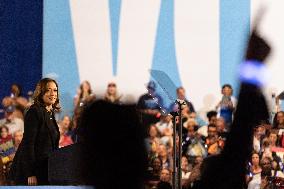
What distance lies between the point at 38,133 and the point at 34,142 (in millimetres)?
62

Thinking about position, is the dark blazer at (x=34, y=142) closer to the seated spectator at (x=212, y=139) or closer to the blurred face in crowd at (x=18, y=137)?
the seated spectator at (x=212, y=139)

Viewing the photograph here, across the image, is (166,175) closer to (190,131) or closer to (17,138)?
(190,131)

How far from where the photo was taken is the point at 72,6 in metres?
8.42

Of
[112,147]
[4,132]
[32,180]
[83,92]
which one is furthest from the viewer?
[83,92]

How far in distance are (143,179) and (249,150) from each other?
14 centimetres

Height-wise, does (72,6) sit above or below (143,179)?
above

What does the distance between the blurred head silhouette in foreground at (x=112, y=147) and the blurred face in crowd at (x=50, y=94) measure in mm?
3349

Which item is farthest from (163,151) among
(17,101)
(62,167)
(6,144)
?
(62,167)

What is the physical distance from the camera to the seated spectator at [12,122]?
7546 mm

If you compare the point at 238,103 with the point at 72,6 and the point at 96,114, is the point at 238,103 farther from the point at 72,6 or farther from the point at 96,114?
the point at 72,6

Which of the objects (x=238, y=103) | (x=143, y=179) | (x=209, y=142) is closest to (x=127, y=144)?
(x=143, y=179)

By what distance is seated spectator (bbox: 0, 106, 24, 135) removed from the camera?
24.8 ft

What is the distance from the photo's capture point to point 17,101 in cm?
795

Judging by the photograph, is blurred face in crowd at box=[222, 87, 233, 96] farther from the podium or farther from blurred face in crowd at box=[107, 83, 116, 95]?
the podium
